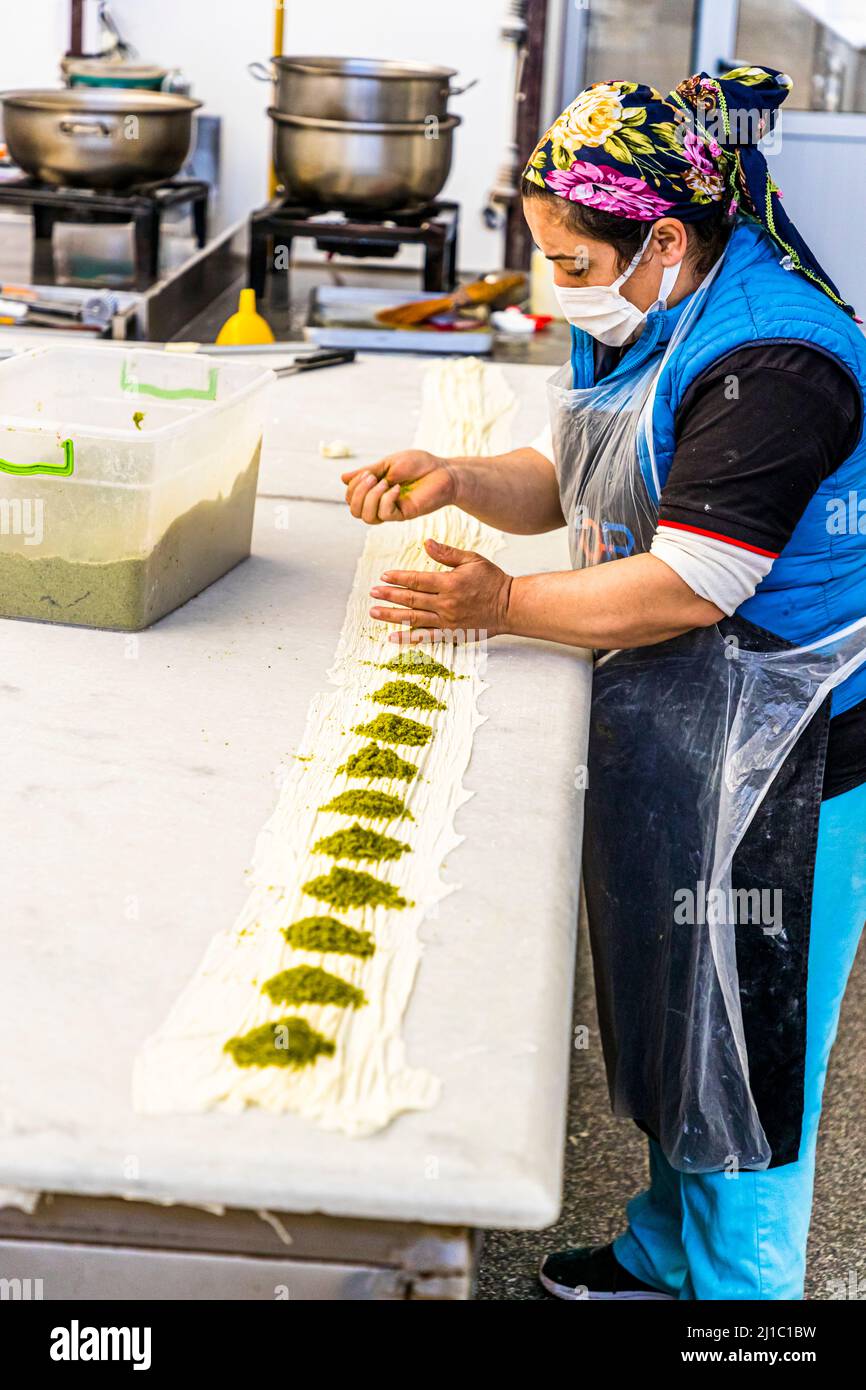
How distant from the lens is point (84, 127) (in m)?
2.69

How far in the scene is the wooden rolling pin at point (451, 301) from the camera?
8.98 ft

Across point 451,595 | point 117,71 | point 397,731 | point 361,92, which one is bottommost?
point 397,731

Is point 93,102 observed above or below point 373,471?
above

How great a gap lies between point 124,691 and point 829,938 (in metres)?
0.82

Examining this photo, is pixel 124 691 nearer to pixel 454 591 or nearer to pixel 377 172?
pixel 454 591

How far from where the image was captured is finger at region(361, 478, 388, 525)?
5.26 feet

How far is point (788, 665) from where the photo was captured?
56.2 inches

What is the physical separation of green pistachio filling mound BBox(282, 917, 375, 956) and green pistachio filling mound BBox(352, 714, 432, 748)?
309 mm

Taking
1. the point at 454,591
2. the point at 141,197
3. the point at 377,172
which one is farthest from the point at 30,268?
the point at 454,591

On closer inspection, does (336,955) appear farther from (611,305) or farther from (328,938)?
(611,305)

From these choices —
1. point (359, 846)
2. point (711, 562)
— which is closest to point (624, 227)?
point (711, 562)

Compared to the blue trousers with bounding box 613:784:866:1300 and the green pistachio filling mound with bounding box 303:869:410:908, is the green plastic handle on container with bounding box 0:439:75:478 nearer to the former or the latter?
the green pistachio filling mound with bounding box 303:869:410:908

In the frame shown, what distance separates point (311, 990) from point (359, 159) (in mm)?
2253

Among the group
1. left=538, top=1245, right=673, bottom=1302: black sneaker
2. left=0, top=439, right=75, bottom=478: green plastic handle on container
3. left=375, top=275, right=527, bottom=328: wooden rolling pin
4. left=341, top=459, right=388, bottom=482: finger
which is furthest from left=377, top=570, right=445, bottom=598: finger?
left=375, top=275, right=527, bottom=328: wooden rolling pin
